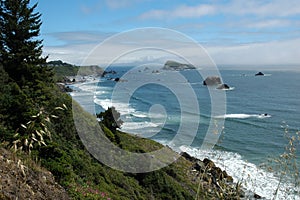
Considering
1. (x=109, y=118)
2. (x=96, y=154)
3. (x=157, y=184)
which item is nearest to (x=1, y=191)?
(x=96, y=154)

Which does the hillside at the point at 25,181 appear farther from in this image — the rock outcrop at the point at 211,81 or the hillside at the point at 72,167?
the rock outcrop at the point at 211,81

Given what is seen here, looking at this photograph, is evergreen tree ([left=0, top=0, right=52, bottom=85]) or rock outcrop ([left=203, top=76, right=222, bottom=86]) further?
rock outcrop ([left=203, top=76, right=222, bottom=86])

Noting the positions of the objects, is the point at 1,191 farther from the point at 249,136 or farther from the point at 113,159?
the point at 249,136

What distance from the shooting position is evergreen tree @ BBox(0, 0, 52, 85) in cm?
1838

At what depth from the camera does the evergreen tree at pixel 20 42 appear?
1838 cm

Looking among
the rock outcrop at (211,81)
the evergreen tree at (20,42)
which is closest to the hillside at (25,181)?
the evergreen tree at (20,42)

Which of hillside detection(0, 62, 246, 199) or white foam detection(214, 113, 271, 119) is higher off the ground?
hillside detection(0, 62, 246, 199)

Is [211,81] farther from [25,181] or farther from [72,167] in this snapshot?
[25,181]

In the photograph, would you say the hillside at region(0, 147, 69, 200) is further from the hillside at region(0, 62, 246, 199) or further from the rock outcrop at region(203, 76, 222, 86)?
the rock outcrop at region(203, 76, 222, 86)

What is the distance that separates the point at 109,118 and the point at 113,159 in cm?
675

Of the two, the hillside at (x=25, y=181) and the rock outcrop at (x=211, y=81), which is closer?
the hillside at (x=25, y=181)

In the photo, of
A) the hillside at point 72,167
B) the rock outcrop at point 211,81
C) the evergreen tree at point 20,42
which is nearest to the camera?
the hillside at point 72,167

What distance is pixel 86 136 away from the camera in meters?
15.0

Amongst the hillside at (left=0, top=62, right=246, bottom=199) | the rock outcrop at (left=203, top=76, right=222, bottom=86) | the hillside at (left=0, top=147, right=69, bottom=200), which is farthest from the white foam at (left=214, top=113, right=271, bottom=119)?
the rock outcrop at (left=203, top=76, right=222, bottom=86)
